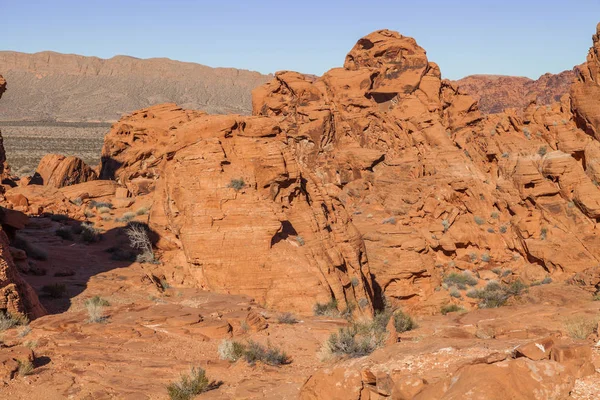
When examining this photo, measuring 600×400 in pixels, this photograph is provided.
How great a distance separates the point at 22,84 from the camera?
146 metres

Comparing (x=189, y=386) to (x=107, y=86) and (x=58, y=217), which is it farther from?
(x=107, y=86)

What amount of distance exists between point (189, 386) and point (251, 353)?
1.74 metres

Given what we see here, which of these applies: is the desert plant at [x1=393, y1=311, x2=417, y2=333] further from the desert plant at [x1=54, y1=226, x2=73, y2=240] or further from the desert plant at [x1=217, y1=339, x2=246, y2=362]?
the desert plant at [x1=54, y1=226, x2=73, y2=240]

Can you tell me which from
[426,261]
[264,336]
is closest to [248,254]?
[264,336]

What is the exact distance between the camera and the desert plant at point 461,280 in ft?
74.1

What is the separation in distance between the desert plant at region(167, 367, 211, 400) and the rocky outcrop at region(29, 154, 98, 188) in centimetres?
2737

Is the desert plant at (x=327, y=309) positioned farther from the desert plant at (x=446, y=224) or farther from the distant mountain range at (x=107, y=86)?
the distant mountain range at (x=107, y=86)

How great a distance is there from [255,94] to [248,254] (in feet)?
87.2

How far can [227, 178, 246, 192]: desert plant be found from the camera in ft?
50.3

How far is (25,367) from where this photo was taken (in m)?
8.46

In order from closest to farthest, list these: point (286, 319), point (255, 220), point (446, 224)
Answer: point (286, 319)
point (255, 220)
point (446, 224)

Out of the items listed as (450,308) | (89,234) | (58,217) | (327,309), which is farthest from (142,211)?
(450,308)

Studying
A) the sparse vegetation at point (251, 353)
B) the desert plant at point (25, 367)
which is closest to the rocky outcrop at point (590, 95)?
the sparse vegetation at point (251, 353)

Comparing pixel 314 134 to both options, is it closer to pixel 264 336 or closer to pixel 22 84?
pixel 264 336
